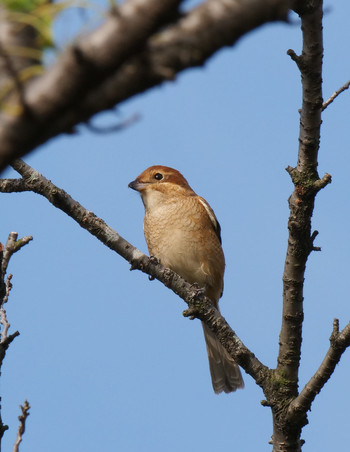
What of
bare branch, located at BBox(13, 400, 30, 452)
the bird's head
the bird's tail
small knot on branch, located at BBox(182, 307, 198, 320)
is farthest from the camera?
the bird's head

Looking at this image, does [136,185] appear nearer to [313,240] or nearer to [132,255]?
[132,255]

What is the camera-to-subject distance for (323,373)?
4648 millimetres

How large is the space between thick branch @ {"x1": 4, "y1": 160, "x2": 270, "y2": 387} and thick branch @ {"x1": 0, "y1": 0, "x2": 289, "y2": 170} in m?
3.52

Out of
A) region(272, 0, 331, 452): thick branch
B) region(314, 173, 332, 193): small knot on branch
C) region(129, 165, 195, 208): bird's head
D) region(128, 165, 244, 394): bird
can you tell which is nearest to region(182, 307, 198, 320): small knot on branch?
region(272, 0, 331, 452): thick branch

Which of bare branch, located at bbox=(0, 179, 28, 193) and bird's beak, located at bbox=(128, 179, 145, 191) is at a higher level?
bird's beak, located at bbox=(128, 179, 145, 191)

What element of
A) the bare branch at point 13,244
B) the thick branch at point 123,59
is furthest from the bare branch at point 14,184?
the thick branch at point 123,59

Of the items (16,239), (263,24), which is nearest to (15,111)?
(263,24)

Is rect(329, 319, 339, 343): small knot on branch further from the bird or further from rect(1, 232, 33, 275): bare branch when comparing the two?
the bird

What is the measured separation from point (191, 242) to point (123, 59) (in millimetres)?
6274

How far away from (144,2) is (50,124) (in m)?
0.35

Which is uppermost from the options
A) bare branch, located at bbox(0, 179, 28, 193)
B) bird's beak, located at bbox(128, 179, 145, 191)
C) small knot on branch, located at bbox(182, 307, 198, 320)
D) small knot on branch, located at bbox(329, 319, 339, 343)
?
bird's beak, located at bbox(128, 179, 145, 191)

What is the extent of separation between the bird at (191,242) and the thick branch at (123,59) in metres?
6.13

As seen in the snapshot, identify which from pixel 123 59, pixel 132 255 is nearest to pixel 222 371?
pixel 132 255

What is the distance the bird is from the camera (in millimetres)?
7703
